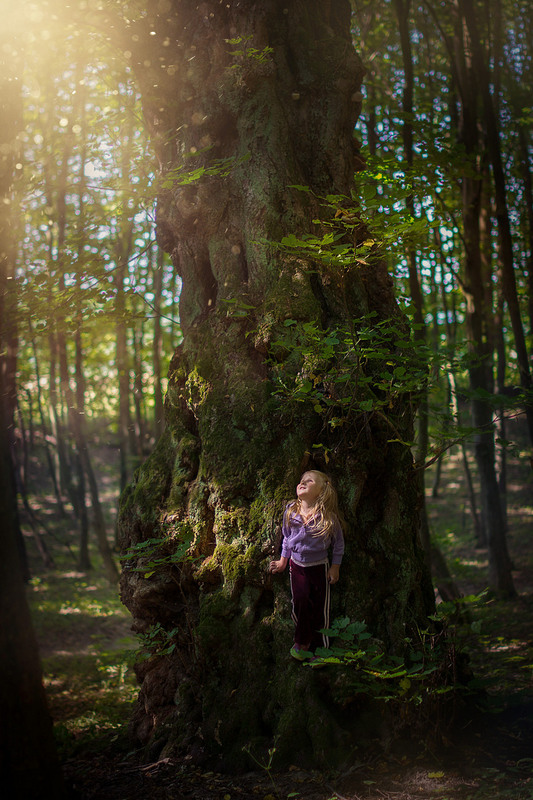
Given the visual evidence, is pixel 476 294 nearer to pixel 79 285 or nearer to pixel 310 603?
pixel 79 285

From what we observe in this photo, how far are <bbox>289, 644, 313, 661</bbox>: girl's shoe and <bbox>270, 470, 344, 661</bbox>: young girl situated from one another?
25 millimetres

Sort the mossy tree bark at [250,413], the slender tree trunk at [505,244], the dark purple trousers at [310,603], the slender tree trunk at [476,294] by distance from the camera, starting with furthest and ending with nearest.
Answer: the slender tree trunk at [476,294] → the slender tree trunk at [505,244] → the mossy tree bark at [250,413] → the dark purple trousers at [310,603]

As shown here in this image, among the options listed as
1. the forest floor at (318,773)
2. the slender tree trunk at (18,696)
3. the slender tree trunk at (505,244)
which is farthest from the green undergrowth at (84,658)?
the slender tree trunk at (505,244)

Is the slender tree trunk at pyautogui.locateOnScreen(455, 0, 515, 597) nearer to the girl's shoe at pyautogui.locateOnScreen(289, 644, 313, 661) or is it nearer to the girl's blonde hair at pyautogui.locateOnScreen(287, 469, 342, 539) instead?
the girl's blonde hair at pyautogui.locateOnScreen(287, 469, 342, 539)

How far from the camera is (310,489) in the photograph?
4.14m

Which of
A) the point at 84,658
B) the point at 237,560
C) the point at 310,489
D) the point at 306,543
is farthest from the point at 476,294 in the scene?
the point at 84,658

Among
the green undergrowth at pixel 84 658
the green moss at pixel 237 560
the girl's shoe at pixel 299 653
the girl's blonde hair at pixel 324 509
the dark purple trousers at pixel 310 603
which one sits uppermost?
the girl's blonde hair at pixel 324 509

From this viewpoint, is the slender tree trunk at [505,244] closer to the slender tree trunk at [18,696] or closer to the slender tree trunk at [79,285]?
the slender tree trunk at [79,285]

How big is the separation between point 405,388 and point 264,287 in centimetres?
178

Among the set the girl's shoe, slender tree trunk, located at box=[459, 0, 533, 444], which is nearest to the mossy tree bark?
the girl's shoe

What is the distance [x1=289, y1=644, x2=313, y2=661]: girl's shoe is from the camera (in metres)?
3.64

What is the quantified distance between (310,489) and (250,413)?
3.17 ft

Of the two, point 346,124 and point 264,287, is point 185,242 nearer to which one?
point 264,287

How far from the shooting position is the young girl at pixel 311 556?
13.2ft
